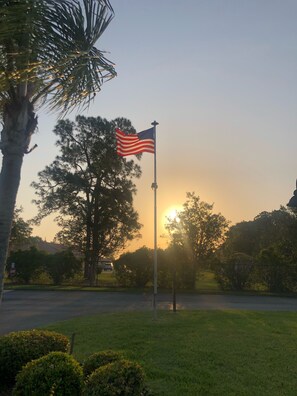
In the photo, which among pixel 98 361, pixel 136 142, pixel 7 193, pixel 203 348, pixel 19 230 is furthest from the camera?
pixel 19 230

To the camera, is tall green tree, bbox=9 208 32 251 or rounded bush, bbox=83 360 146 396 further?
tall green tree, bbox=9 208 32 251

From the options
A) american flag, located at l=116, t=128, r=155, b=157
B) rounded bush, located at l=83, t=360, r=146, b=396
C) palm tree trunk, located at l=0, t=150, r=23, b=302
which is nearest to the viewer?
rounded bush, located at l=83, t=360, r=146, b=396

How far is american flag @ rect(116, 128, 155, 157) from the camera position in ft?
40.3

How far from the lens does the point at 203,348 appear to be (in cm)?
789

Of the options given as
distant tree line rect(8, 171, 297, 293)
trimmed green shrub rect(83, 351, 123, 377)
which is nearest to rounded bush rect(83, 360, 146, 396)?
trimmed green shrub rect(83, 351, 123, 377)

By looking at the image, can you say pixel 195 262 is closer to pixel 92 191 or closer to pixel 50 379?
pixel 92 191

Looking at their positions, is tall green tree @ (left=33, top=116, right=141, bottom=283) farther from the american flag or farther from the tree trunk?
the tree trunk

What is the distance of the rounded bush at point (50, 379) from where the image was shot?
4.10 metres

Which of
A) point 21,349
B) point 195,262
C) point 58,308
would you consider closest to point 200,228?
point 195,262

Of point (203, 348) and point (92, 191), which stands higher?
point (92, 191)

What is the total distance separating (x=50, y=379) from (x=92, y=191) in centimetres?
2743

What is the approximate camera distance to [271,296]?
884 inches

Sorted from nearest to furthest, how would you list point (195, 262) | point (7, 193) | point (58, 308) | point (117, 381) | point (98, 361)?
point (117, 381)
point (7, 193)
point (98, 361)
point (58, 308)
point (195, 262)

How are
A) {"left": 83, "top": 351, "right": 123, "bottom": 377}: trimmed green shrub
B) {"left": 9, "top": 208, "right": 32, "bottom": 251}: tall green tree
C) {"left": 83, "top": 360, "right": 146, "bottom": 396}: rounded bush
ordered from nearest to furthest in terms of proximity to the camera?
{"left": 83, "top": 360, "right": 146, "bottom": 396}: rounded bush
{"left": 83, "top": 351, "right": 123, "bottom": 377}: trimmed green shrub
{"left": 9, "top": 208, "right": 32, "bottom": 251}: tall green tree
